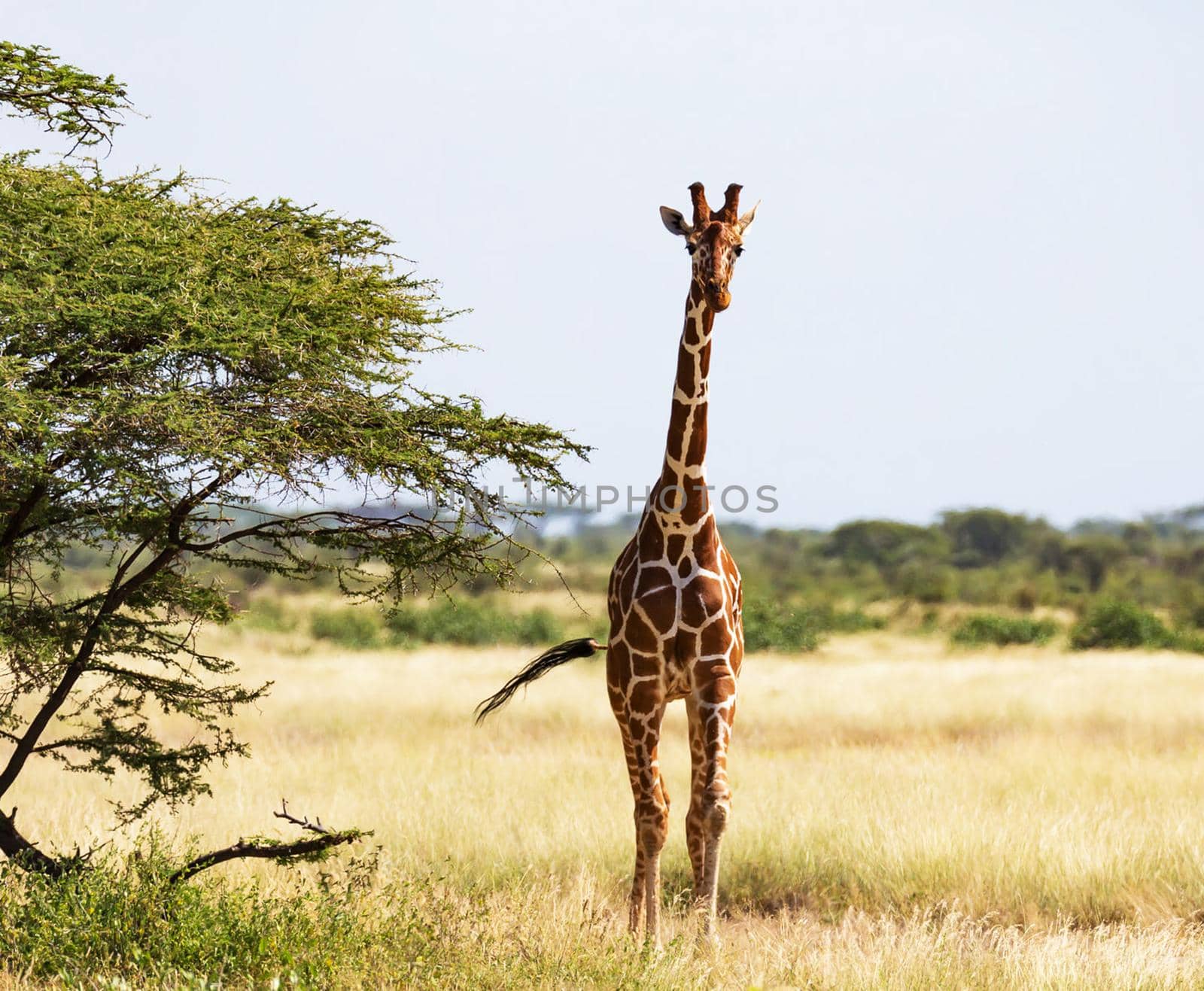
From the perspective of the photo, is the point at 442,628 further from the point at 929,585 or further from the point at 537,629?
the point at 929,585

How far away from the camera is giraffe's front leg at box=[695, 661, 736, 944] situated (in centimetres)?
766

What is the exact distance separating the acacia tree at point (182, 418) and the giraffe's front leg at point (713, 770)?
5.34 ft

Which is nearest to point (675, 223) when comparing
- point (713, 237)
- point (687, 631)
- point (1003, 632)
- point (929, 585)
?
point (713, 237)

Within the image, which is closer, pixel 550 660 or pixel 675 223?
pixel 675 223

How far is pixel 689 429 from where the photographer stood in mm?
8047

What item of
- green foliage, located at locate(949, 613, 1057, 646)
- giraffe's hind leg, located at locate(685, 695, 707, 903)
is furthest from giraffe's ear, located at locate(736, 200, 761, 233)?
green foliage, located at locate(949, 613, 1057, 646)

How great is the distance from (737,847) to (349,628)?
96.1 feet

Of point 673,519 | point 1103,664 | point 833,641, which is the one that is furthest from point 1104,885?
point 833,641

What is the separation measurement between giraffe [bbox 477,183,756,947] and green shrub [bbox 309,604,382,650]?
29918 mm

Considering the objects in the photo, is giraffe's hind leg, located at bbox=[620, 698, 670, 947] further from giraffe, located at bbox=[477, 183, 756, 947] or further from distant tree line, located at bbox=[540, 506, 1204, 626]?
distant tree line, located at bbox=[540, 506, 1204, 626]

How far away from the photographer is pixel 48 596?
348 inches

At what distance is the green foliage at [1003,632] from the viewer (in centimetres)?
3841

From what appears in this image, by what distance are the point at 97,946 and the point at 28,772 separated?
9432 millimetres

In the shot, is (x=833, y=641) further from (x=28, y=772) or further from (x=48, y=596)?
(x=48, y=596)
